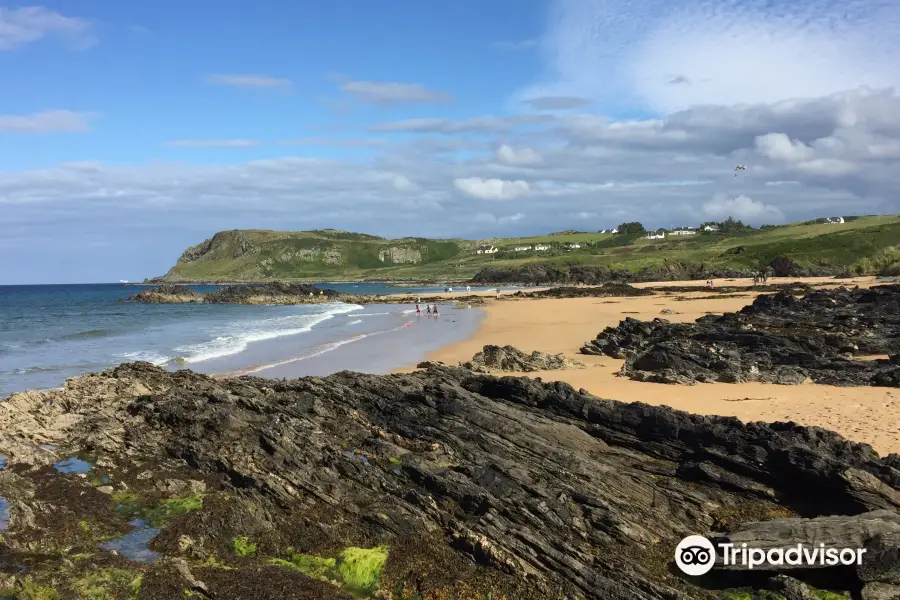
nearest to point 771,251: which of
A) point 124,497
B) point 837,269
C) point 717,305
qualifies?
point 837,269

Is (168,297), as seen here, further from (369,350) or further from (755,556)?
(755,556)

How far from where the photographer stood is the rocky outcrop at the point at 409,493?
8.83 metres

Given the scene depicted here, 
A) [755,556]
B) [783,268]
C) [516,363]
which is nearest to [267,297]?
[516,363]

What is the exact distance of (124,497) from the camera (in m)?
11.8

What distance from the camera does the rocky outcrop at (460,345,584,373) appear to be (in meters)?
26.2

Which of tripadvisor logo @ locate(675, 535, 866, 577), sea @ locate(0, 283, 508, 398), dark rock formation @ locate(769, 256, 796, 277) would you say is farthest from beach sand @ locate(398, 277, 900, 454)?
dark rock formation @ locate(769, 256, 796, 277)

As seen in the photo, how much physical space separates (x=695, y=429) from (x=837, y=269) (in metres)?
103

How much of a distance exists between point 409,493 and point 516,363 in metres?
16.0

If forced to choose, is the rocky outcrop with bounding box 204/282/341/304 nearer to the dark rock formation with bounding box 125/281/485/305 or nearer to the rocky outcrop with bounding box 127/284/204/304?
the dark rock formation with bounding box 125/281/485/305

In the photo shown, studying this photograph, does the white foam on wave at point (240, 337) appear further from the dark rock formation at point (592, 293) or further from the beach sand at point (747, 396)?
the dark rock formation at point (592, 293)

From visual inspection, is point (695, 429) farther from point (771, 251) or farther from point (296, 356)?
point (771, 251)

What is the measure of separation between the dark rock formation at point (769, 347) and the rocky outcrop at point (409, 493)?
9316 millimetres

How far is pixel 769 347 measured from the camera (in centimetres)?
2502

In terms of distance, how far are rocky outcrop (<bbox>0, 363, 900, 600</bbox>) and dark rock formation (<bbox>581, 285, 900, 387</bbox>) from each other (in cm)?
932
